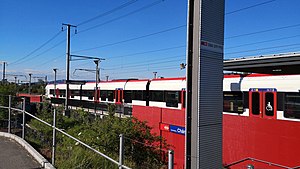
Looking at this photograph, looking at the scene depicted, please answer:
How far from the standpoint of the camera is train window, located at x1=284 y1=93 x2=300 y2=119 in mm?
11852

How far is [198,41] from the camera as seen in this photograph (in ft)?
15.4

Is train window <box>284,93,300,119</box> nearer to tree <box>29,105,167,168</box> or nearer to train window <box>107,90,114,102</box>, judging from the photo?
tree <box>29,105,167,168</box>

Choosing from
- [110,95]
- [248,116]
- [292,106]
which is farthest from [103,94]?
[248,116]

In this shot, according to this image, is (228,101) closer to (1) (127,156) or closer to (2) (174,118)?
(2) (174,118)

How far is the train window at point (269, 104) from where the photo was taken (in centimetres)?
1296

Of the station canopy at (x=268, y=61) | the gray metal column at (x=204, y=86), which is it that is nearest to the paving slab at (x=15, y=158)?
the gray metal column at (x=204, y=86)

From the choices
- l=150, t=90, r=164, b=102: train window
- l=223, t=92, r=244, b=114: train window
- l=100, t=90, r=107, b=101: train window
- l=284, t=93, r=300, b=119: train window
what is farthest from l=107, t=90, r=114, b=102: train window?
l=284, t=93, r=300, b=119: train window

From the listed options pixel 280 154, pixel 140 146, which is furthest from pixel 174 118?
pixel 280 154

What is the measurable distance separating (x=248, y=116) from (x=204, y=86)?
5099mm

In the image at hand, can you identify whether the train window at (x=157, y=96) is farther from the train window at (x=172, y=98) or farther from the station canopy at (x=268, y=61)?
the station canopy at (x=268, y=61)

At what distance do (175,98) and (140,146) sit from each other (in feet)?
36.0

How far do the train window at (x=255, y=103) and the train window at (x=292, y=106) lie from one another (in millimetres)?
1405

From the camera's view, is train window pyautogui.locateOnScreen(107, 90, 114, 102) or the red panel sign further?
train window pyautogui.locateOnScreen(107, 90, 114, 102)

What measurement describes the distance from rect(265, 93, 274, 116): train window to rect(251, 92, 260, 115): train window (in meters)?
0.44
